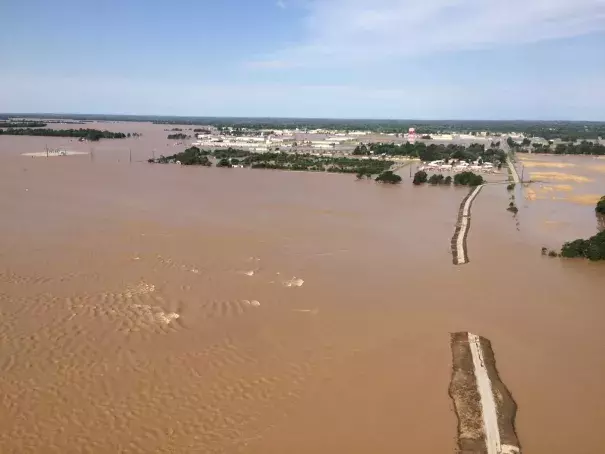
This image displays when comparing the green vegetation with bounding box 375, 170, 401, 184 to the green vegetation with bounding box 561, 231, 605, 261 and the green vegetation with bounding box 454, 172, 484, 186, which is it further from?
the green vegetation with bounding box 561, 231, 605, 261

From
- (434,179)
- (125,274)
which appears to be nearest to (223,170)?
(434,179)

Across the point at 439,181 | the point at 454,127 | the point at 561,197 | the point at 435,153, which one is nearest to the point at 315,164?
the point at 439,181

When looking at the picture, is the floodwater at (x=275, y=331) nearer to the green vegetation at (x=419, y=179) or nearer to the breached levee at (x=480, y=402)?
the breached levee at (x=480, y=402)

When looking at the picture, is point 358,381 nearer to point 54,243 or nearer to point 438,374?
point 438,374

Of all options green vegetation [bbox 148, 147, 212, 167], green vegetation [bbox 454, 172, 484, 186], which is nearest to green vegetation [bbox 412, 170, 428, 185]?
green vegetation [bbox 454, 172, 484, 186]

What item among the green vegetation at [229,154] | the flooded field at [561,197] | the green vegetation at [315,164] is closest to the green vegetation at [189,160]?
the green vegetation at [229,154]
